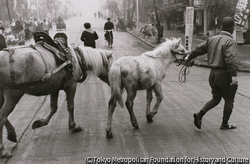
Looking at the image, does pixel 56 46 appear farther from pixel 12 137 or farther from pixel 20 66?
pixel 12 137

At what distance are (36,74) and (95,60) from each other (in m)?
1.32

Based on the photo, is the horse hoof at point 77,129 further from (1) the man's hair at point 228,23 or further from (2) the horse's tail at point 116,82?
(1) the man's hair at point 228,23

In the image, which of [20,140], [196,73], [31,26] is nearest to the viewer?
[20,140]

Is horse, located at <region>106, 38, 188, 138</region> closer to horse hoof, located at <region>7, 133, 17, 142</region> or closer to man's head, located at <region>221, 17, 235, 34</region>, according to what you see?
man's head, located at <region>221, 17, 235, 34</region>

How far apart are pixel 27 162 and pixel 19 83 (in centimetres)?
116

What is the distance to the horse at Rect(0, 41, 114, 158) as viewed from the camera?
14.7 feet

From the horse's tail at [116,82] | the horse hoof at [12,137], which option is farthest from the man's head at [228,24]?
the horse hoof at [12,137]

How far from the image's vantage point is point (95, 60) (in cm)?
568

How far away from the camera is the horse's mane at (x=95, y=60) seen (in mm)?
5652

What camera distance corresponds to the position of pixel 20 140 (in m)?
5.16

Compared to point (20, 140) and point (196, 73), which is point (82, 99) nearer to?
point (20, 140)

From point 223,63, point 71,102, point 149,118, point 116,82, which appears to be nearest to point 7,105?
point 71,102

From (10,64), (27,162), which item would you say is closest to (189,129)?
(27,162)

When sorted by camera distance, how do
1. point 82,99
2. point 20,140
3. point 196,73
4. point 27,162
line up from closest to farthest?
point 27,162 → point 20,140 → point 82,99 → point 196,73
